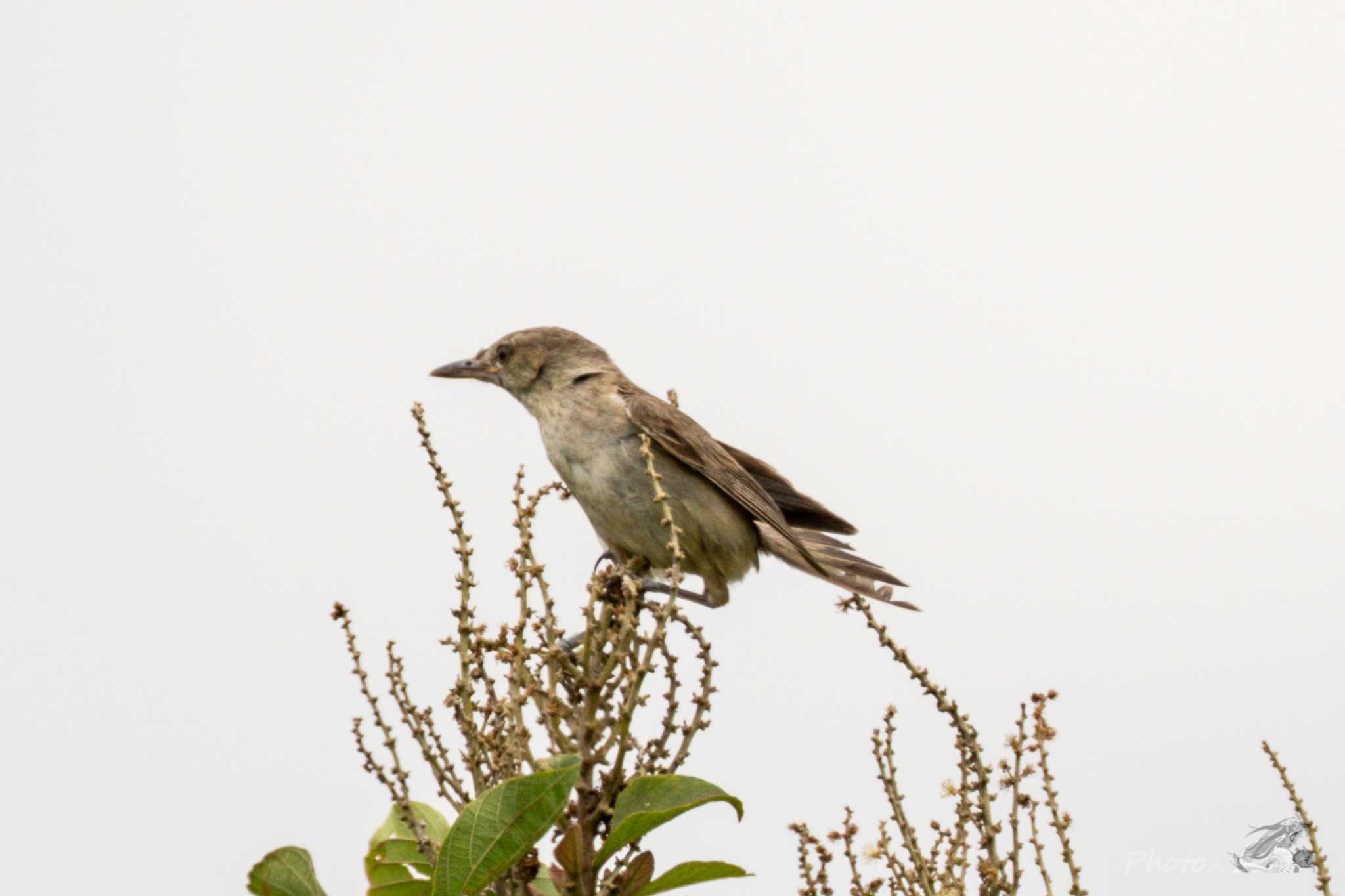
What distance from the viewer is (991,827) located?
3475 mm

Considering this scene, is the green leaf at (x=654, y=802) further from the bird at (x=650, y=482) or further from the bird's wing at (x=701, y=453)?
the bird's wing at (x=701, y=453)

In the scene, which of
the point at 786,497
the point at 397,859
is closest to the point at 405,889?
the point at 397,859

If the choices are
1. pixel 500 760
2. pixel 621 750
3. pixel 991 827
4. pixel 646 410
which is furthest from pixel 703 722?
pixel 646 410

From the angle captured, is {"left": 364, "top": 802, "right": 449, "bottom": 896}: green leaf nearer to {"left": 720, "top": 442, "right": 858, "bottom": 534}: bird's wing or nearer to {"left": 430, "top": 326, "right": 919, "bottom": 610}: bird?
{"left": 430, "top": 326, "right": 919, "bottom": 610}: bird

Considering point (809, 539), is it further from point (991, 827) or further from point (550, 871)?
point (550, 871)

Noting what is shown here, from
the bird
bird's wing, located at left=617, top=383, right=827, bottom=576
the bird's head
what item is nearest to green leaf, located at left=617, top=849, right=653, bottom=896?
the bird

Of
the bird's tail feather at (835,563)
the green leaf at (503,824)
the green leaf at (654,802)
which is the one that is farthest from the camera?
the bird's tail feather at (835,563)

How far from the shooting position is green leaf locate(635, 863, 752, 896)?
308cm

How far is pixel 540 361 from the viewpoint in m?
6.08

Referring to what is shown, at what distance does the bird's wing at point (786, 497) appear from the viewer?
6137 millimetres

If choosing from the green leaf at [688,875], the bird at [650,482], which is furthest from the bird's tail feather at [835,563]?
the green leaf at [688,875]

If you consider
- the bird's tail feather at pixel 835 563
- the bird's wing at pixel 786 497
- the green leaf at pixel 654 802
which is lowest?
the green leaf at pixel 654 802

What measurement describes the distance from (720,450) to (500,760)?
2913mm

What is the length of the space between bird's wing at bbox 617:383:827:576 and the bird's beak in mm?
599
